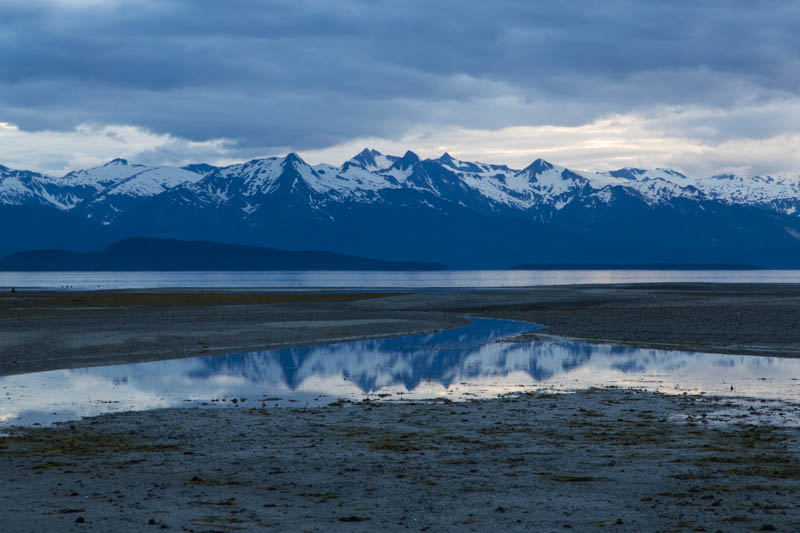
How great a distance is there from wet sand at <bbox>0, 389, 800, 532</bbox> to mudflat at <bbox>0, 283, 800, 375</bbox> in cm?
1735

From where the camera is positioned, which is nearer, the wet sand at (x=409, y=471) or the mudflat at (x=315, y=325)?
the wet sand at (x=409, y=471)

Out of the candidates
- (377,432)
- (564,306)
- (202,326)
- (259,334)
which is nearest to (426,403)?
(377,432)

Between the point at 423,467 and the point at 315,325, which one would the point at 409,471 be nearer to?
the point at 423,467

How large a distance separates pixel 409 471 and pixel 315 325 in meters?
38.4

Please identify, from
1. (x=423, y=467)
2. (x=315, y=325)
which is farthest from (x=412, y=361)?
(x=423, y=467)

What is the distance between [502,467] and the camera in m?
A: 15.8

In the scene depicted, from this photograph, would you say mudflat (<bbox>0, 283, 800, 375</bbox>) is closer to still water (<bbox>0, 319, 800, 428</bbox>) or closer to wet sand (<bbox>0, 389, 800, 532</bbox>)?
still water (<bbox>0, 319, 800, 428</bbox>)

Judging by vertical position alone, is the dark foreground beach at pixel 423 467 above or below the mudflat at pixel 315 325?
above

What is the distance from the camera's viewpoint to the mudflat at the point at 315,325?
1560 inches

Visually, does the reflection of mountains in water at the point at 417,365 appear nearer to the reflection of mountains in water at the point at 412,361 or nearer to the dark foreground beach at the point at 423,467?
the reflection of mountains in water at the point at 412,361

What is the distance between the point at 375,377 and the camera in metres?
31.0

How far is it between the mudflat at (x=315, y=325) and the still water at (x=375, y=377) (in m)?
3.39

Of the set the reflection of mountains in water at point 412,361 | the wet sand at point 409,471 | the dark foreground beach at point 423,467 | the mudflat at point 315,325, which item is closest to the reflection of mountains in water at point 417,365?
the reflection of mountains in water at point 412,361

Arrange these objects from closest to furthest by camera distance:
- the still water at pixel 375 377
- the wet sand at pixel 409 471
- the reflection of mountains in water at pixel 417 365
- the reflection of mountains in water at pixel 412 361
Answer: the wet sand at pixel 409 471 < the still water at pixel 375 377 < the reflection of mountains in water at pixel 417 365 < the reflection of mountains in water at pixel 412 361
